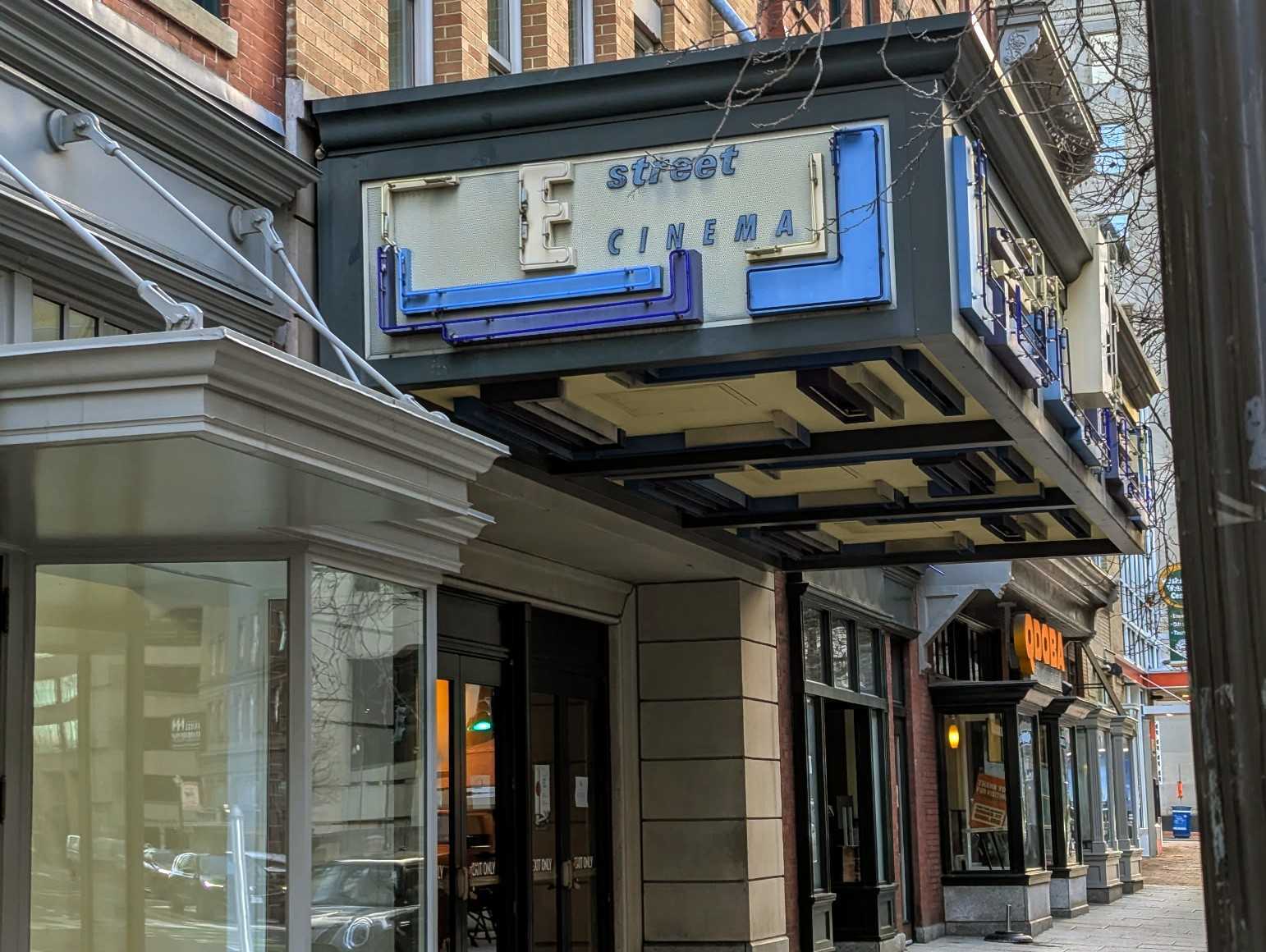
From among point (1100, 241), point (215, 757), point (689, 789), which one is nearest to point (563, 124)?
point (215, 757)

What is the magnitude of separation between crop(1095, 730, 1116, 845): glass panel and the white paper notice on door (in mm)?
18920

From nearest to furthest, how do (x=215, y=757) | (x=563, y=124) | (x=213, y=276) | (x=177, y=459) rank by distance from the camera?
(x=177, y=459) → (x=215, y=757) → (x=213, y=276) → (x=563, y=124)

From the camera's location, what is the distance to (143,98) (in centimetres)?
795

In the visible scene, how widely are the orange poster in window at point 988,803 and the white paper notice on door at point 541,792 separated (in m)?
10.3

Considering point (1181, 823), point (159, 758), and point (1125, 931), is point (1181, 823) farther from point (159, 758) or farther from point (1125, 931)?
point (159, 758)

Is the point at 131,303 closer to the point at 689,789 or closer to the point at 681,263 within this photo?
the point at 681,263

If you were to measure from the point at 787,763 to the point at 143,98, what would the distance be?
33.8ft

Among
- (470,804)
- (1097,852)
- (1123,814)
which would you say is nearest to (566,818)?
(470,804)

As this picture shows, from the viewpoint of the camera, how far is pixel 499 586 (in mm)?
12883

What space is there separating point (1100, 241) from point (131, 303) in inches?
269

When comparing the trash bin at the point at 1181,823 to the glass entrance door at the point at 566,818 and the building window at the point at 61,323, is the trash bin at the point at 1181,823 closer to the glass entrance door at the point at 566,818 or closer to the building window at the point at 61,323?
the glass entrance door at the point at 566,818

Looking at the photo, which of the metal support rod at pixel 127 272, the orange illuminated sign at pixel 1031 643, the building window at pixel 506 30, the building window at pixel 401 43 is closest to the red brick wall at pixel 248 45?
the metal support rod at pixel 127 272

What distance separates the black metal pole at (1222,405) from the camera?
2414 millimetres

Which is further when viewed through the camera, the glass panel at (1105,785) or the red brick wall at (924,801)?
the glass panel at (1105,785)
